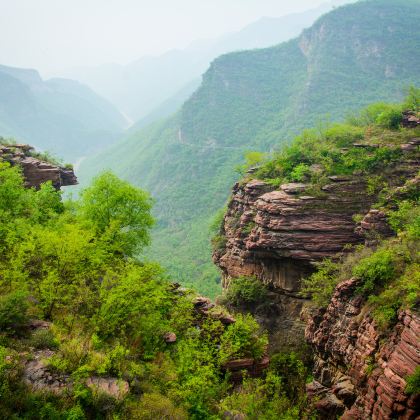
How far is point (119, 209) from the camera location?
27.5 m

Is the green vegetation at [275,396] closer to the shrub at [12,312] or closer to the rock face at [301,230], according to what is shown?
the rock face at [301,230]

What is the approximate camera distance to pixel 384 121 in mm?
31656

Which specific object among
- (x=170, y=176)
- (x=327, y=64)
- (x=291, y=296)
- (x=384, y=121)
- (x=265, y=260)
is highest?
(x=327, y=64)

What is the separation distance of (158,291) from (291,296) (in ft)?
50.5

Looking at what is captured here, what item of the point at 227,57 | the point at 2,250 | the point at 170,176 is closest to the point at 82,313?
the point at 2,250

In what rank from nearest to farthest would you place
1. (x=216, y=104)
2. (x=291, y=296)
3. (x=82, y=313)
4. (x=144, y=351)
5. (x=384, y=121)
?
(x=82, y=313)
(x=144, y=351)
(x=291, y=296)
(x=384, y=121)
(x=216, y=104)

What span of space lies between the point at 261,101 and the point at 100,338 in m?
129

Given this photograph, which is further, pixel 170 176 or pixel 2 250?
pixel 170 176

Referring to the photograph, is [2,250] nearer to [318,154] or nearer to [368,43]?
[318,154]

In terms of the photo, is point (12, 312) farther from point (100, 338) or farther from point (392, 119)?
point (392, 119)

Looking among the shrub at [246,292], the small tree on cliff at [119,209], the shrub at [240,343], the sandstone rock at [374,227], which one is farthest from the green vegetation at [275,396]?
the small tree on cliff at [119,209]

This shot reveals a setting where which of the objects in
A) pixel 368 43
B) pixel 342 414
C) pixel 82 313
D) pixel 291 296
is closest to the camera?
pixel 82 313

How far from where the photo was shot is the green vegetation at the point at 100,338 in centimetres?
1077

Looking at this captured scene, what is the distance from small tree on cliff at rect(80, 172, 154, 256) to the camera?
86.1ft
